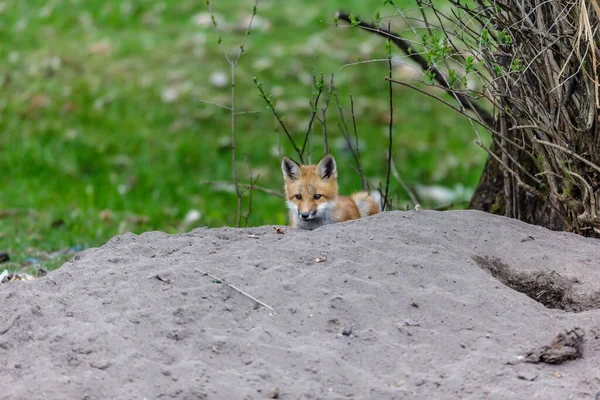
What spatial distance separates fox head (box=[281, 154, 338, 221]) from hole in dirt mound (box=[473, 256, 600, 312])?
238cm

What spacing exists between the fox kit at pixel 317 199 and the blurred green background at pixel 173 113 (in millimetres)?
2144

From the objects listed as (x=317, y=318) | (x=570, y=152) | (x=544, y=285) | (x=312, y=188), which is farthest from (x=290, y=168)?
(x=317, y=318)

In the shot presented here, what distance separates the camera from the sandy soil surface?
398 cm

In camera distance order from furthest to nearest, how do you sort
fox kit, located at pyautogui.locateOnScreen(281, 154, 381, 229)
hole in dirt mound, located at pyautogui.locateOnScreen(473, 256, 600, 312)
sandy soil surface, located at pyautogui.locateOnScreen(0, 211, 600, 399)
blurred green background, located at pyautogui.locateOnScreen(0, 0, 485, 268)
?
blurred green background, located at pyautogui.locateOnScreen(0, 0, 485, 268), fox kit, located at pyautogui.locateOnScreen(281, 154, 381, 229), hole in dirt mound, located at pyautogui.locateOnScreen(473, 256, 600, 312), sandy soil surface, located at pyautogui.locateOnScreen(0, 211, 600, 399)

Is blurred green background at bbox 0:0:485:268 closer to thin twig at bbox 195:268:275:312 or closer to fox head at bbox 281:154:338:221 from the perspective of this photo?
fox head at bbox 281:154:338:221

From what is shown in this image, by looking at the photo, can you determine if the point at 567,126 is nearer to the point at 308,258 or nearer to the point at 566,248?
the point at 566,248

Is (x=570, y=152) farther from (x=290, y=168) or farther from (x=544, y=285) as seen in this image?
(x=290, y=168)

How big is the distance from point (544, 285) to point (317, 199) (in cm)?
277

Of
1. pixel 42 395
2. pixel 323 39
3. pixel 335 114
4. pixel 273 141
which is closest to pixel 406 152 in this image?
pixel 335 114

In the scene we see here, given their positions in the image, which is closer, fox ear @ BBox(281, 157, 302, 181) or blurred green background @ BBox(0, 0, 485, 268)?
fox ear @ BBox(281, 157, 302, 181)

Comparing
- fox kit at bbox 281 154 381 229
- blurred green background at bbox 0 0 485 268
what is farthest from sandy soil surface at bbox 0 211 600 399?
blurred green background at bbox 0 0 485 268

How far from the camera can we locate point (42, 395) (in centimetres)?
392

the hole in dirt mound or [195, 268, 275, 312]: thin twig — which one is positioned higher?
[195, 268, 275, 312]: thin twig

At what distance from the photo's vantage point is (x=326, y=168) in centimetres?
749
